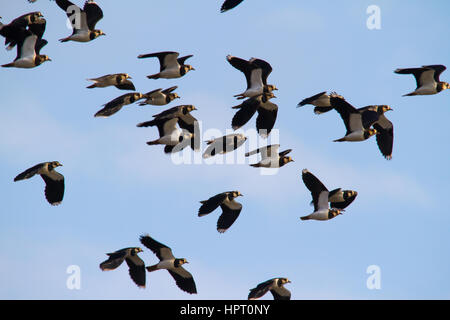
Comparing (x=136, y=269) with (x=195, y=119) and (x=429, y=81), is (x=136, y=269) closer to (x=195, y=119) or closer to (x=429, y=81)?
(x=195, y=119)

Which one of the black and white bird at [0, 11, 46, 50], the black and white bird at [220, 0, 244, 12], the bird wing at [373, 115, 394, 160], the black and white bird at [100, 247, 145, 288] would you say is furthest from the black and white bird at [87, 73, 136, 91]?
the bird wing at [373, 115, 394, 160]

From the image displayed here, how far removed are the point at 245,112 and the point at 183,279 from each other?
579 centimetres

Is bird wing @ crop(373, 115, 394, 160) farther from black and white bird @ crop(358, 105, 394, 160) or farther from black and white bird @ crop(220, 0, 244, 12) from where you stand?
black and white bird @ crop(220, 0, 244, 12)

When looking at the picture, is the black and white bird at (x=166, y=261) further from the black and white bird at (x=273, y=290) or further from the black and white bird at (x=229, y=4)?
the black and white bird at (x=229, y=4)

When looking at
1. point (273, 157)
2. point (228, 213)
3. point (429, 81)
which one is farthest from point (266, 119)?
point (429, 81)

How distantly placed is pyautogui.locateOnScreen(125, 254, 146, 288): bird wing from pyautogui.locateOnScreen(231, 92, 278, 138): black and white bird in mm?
5226

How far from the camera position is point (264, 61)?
27.3 metres

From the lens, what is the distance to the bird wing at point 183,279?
27.4 meters

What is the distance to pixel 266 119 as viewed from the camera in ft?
93.5

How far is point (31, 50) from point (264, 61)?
7620 millimetres

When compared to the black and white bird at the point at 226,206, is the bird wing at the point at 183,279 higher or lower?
lower

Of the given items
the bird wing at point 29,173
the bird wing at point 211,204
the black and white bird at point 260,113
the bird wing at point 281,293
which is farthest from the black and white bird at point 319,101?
the bird wing at point 29,173

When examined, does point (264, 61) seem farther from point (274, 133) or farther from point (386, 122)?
point (386, 122)

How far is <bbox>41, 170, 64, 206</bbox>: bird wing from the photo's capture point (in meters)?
28.2
